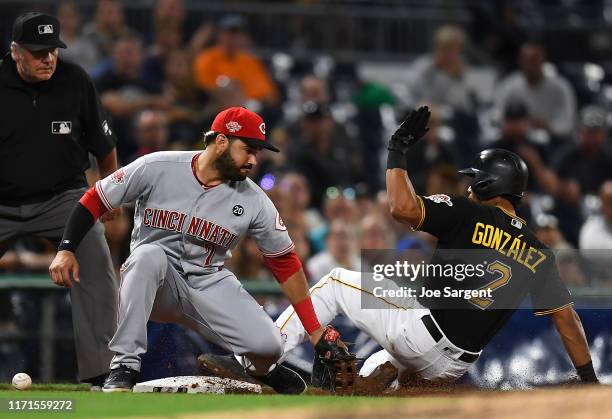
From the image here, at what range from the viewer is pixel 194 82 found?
11414 mm

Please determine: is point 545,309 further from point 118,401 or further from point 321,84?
point 321,84

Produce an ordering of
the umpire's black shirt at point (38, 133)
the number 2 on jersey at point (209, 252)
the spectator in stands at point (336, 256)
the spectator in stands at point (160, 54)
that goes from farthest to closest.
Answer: the spectator in stands at point (160, 54) < the spectator in stands at point (336, 256) < the umpire's black shirt at point (38, 133) < the number 2 on jersey at point (209, 252)

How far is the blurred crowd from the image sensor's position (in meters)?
9.73

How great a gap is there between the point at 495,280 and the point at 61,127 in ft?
8.19

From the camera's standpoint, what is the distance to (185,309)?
6.54 metres

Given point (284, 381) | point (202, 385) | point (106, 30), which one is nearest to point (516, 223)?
point (284, 381)

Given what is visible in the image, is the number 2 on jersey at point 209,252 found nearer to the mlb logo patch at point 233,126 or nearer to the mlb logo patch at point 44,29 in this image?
the mlb logo patch at point 233,126

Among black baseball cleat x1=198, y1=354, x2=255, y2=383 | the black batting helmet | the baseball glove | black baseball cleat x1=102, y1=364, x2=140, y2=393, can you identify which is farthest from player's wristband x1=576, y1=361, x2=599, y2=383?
black baseball cleat x1=102, y1=364, x2=140, y2=393

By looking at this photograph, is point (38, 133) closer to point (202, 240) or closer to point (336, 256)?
point (202, 240)

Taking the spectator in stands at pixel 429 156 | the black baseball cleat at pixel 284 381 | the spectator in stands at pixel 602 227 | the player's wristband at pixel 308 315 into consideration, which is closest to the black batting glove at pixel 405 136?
the player's wristband at pixel 308 315

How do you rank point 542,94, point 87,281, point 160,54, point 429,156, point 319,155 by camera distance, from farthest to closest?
point 542,94
point 160,54
point 429,156
point 319,155
point 87,281

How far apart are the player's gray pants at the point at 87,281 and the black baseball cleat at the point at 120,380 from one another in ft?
1.72

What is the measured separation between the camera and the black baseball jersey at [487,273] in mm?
6289

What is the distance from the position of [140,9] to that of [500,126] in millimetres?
3901
